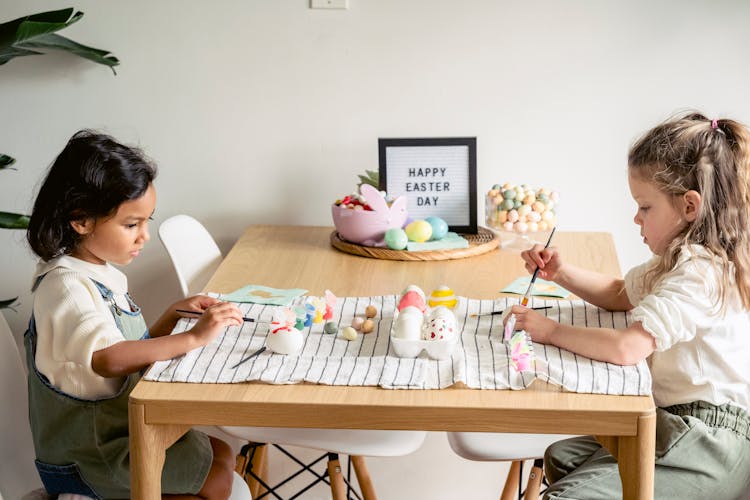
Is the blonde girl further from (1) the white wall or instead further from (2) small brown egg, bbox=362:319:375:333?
(1) the white wall

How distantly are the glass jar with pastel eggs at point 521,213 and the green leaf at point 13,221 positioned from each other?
115 centimetres

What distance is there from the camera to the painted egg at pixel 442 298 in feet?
5.83

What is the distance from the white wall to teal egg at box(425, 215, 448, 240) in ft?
1.00

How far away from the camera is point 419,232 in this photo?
2.29 metres

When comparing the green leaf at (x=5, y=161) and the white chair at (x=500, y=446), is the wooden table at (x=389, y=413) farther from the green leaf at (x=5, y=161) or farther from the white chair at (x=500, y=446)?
the green leaf at (x=5, y=161)

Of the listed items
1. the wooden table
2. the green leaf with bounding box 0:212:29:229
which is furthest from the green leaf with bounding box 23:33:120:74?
the wooden table

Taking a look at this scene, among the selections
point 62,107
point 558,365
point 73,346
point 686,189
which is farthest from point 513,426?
point 62,107

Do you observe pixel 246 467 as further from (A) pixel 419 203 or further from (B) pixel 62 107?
(B) pixel 62 107

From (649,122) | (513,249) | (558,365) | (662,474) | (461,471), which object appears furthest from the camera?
(461,471)

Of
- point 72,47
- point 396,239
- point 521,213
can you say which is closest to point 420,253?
point 396,239

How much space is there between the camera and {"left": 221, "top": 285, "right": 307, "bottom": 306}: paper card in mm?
1857

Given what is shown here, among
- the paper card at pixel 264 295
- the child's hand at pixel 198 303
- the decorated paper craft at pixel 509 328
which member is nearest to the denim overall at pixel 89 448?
the child's hand at pixel 198 303

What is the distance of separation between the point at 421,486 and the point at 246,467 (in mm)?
604

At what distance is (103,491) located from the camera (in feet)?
5.52
